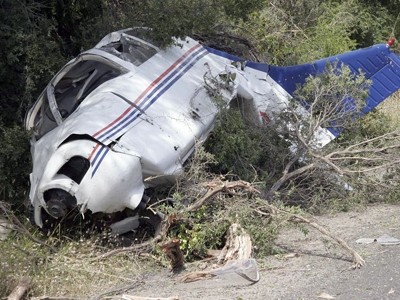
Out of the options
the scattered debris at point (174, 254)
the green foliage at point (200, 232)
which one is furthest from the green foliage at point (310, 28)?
the scattered debris at point (174, 254)

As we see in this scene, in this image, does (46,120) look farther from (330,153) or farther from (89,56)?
(330,153)

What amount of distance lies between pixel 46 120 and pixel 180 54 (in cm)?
215

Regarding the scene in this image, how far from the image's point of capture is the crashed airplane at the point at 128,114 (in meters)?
7.65

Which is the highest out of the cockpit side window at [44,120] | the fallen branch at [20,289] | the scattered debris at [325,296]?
the cockpit side window at [44,120]

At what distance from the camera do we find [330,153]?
9.66m

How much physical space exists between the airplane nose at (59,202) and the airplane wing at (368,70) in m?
4.70

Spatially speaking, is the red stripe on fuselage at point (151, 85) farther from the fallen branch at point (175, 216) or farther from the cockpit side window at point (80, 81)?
the fallen branch at point (175, 216)

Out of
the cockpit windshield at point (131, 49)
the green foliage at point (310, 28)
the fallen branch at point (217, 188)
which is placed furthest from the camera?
the green foliage at point (310, 28)

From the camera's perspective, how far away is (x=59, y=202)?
25.1ft

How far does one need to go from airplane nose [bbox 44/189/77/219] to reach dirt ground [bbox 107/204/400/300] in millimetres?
1014

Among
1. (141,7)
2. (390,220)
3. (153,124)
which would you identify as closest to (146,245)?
(153,124)

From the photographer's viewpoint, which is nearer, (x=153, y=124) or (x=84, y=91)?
(x=153, y=124)

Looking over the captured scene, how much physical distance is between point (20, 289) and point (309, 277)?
2450 millimetres

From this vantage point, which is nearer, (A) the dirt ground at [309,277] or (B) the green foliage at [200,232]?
(A) the dirt ground at [309,277]
